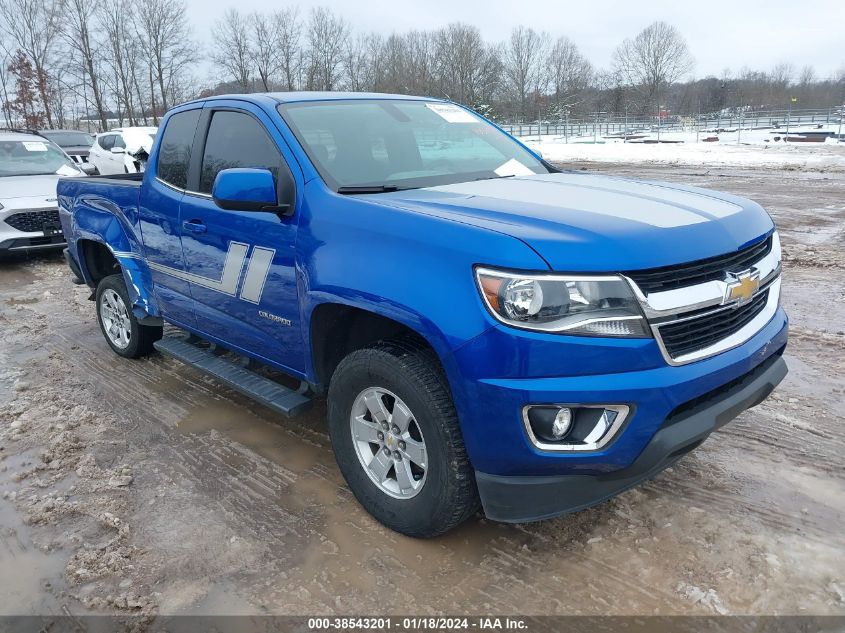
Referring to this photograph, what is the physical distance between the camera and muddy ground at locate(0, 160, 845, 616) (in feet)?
8.19

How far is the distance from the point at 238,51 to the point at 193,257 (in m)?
56.4

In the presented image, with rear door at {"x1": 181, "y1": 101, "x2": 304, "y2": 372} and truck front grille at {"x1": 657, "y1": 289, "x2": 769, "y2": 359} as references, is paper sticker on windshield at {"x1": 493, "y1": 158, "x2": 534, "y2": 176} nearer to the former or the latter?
rear door at {"x1": 181, "y1": 101, "x2": 304, "y2": 372}

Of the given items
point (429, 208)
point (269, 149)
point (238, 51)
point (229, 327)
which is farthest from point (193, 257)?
point (238, 51)

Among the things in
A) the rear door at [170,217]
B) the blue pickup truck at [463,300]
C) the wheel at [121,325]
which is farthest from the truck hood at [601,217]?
the wheel at [121,325]

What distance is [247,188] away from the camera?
297cm

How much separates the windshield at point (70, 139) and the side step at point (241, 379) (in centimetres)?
1792

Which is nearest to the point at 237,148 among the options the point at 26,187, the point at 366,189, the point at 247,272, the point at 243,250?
the point at 243,250

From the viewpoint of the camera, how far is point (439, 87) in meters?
61.1

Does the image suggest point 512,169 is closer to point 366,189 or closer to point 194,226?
point 366,189

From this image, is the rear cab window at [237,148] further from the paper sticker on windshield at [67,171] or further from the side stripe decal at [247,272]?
the paper sticker on windshield at [67,171]

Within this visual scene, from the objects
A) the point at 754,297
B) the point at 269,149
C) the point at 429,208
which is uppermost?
the point at 269,149

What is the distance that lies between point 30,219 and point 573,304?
921cm

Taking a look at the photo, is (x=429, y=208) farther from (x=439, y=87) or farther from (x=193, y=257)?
(x=439, y=87)

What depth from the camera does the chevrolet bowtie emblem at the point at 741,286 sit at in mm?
2428
